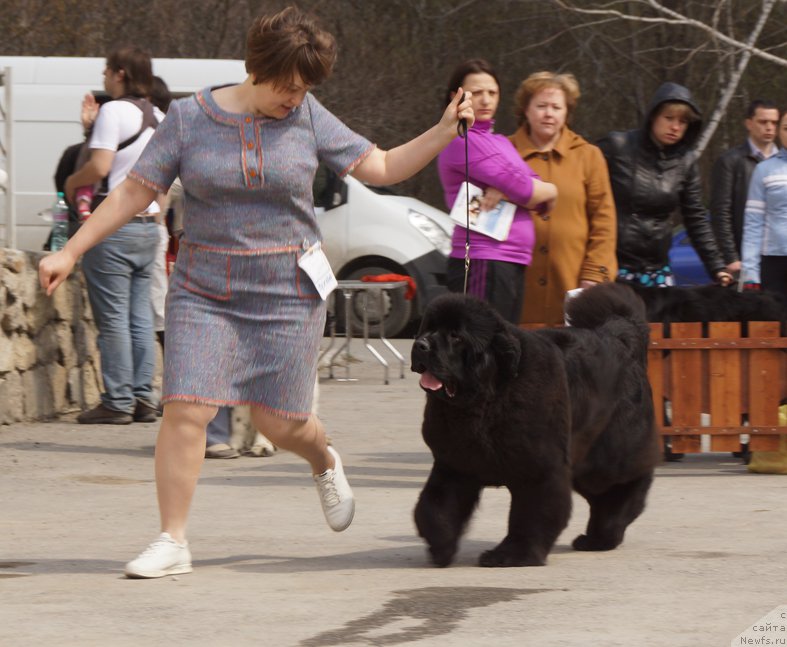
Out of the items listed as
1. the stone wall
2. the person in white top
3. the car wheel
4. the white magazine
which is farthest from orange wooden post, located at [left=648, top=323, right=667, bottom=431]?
the car wheel

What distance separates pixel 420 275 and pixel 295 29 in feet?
34.2

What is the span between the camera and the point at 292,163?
508 centimetres

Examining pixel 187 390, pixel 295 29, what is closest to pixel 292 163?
pixel 295 29

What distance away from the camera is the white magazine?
6.63m

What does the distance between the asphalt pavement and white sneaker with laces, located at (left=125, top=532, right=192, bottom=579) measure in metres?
0.04

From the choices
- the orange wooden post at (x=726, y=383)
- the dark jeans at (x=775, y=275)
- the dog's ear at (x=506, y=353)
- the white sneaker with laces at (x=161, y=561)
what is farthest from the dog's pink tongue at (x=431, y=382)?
the dark jeans at (x=775, y=275)

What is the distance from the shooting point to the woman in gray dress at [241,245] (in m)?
5.00

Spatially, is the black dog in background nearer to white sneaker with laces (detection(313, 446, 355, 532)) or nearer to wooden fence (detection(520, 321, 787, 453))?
wooden fence (detection(520, 321, 787, 453))

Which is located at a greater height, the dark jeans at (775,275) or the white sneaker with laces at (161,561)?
the dark jeans at (775,275)

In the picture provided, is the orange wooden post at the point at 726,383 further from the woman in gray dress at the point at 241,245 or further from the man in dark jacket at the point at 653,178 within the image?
the woman in gray dress at the point at 241,245

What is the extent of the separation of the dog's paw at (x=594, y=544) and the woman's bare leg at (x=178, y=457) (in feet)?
4.85

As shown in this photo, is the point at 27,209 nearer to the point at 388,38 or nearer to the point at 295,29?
the point at 388,38

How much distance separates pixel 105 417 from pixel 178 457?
14.5ft

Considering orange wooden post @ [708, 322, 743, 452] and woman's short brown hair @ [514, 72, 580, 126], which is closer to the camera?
woman's short brown hair @ [514, 72, 580, 126]
